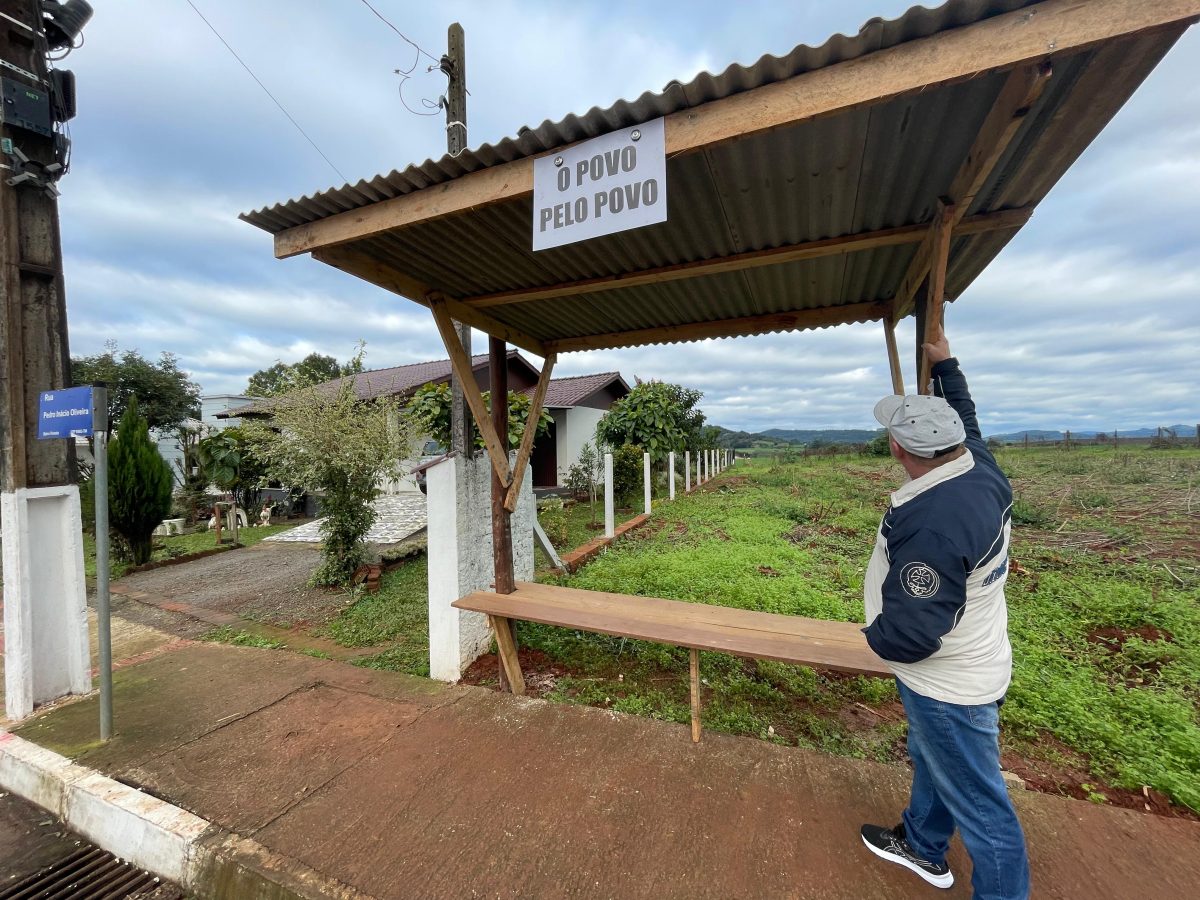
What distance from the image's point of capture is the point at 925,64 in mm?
1420

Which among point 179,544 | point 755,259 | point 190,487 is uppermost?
point 755,259

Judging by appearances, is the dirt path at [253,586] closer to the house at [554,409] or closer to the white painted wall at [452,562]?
the white painted wall at [452,562]

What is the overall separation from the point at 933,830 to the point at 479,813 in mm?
1717

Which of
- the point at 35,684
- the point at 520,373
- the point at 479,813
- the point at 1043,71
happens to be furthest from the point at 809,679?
the point at 520,373

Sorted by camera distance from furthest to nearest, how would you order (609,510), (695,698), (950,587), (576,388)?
(576,388), (609,510), (695,698), (950,587)

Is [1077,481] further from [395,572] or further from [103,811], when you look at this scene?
[103,811]

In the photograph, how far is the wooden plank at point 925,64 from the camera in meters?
1.27

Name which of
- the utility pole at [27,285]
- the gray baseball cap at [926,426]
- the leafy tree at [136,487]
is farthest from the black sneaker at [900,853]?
the leafy tree at [136,487]

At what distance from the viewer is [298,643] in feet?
14.1

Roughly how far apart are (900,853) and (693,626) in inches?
47.7

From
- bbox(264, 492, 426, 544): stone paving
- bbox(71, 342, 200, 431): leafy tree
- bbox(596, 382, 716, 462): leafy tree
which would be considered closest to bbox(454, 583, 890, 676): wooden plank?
bbox(264, 492, 426, 544): stone paving

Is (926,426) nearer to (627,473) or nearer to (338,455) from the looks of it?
(338,455)

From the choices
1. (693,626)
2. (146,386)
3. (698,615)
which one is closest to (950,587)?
(693,626)

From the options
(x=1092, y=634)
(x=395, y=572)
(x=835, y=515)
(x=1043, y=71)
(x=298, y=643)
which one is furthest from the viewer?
(x=835, y=515)
